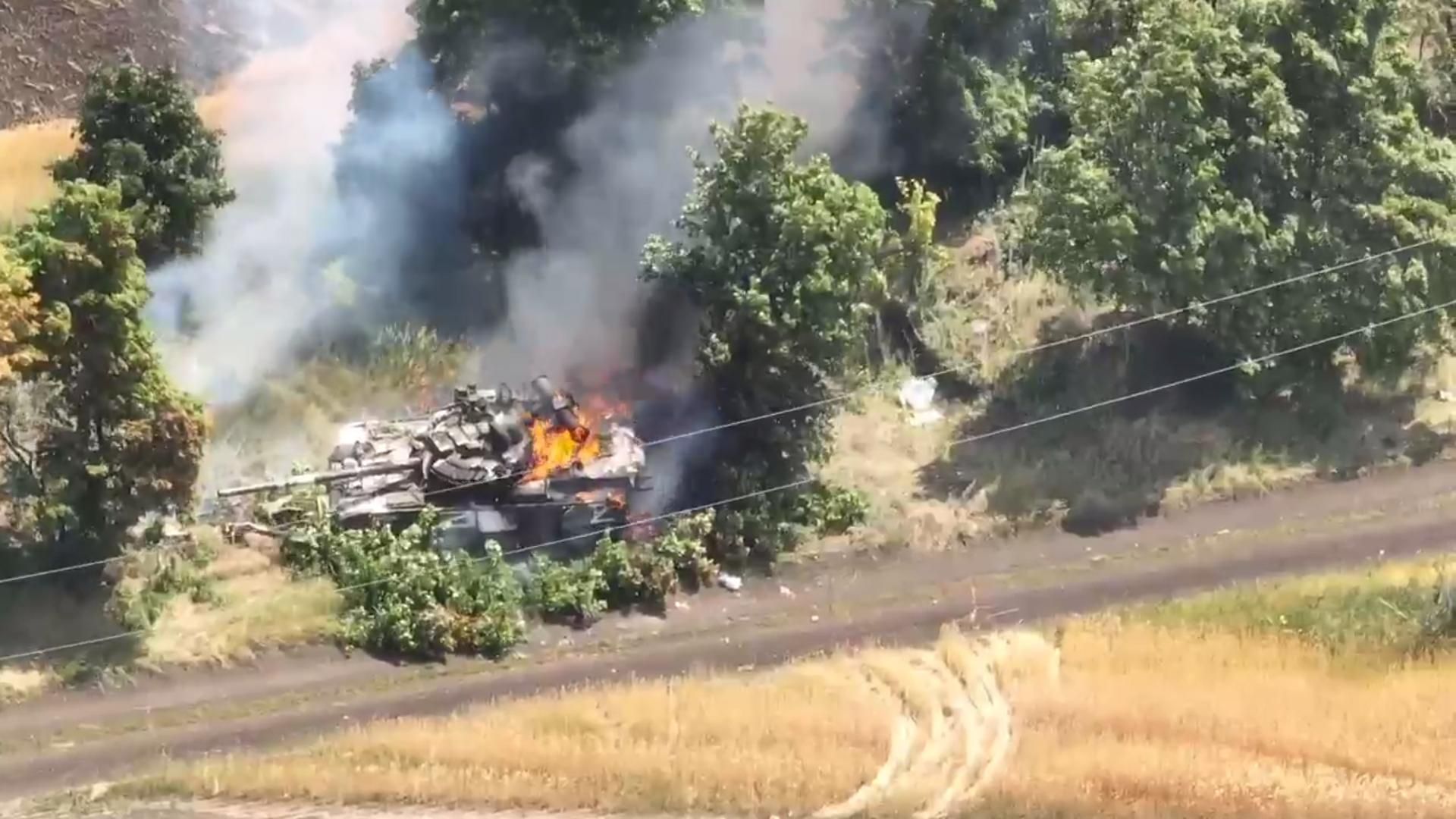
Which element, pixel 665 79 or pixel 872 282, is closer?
pixel 872 282

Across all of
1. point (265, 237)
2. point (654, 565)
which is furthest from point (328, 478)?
point (265, 237)

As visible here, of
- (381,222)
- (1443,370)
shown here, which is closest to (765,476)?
(381,222)

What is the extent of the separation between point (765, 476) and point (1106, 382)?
8.28 m

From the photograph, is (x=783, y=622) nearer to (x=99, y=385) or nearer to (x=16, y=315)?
(x=99, y=385)

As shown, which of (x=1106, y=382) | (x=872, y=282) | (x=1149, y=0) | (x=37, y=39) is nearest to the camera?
(x=872, y=282)

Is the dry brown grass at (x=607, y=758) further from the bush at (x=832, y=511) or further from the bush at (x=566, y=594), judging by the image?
the bush at (x=832, y=511)

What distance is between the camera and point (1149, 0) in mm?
39219

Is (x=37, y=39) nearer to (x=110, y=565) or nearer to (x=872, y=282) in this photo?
(x=110, y=565)

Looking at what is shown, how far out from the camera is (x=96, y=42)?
4875 cm

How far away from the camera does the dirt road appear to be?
89.6 ft

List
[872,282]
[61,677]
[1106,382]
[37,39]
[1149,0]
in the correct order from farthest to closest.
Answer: [37,39]
[1149,0]
[1106,382]
[872,282]
[61,677]

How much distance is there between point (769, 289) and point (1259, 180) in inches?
406

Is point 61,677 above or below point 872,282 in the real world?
below

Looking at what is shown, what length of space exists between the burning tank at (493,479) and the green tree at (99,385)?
3791 mm
